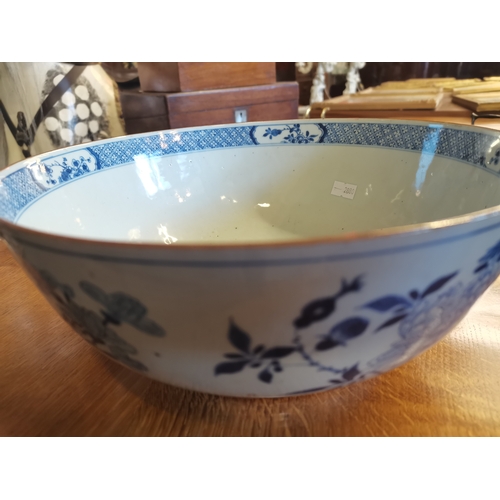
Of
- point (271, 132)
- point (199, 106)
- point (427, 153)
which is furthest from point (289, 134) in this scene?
point (199, 106)

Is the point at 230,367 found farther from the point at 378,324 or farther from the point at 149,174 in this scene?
the point at 149,174

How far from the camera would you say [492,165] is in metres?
0.33

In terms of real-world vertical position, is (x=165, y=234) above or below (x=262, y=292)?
below

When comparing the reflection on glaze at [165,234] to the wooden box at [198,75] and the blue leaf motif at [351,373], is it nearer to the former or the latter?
the blue leaf motif at [351,373]

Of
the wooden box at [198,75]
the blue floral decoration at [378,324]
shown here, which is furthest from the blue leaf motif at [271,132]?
the wooden box at [198,75]

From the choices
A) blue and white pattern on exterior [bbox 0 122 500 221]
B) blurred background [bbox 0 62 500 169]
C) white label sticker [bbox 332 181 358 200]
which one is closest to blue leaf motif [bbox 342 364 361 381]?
blue and white pattern on exterior [bbox 0 122 500 221]

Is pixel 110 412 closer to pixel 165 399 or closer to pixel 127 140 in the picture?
pixel 165 399

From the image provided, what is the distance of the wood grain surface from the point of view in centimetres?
24

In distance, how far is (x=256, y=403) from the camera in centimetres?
25

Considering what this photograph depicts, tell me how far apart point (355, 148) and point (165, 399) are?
0.33m

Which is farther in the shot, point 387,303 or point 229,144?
point 229,144

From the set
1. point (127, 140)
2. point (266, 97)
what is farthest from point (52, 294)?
point (266, 97)

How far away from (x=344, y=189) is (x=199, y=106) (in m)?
0.51

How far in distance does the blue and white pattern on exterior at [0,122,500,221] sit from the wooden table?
106mm
